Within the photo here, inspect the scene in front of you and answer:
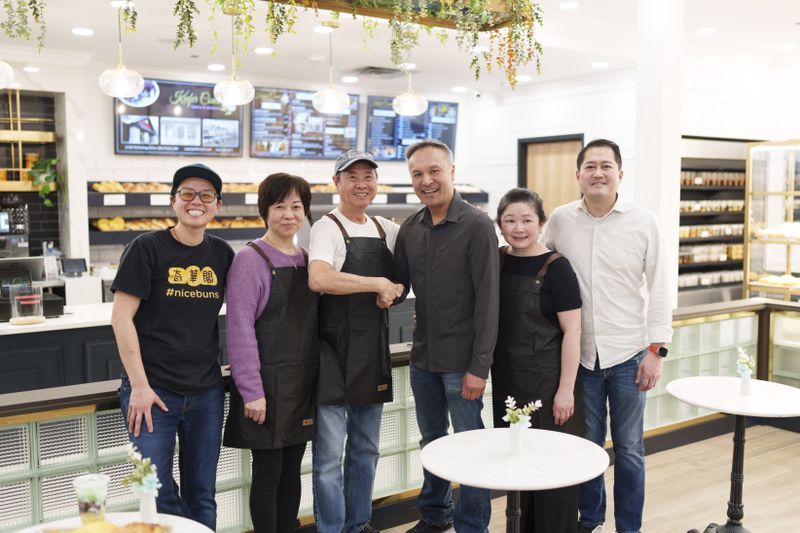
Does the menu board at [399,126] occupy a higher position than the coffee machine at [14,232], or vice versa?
the menu board at [399,126]

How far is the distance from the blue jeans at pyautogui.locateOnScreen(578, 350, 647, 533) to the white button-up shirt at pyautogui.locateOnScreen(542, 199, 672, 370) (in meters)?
0.06

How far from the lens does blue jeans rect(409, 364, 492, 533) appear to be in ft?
9.12

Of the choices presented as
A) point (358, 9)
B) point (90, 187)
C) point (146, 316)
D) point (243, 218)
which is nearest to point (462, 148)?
point (243, 218)

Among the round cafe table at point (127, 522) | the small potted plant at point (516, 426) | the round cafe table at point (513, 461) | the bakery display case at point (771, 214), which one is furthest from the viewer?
the bakery display case at point (771, 214)

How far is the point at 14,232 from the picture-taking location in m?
7.09

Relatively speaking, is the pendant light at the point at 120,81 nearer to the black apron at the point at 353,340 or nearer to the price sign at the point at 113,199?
the price sign at the point at 113,199

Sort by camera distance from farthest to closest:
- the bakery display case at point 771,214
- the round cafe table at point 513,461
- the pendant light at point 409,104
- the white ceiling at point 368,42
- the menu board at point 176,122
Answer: the menu board at point 176,122
the bakery display case at point 771,214
the pendant light at point 409,104
the white ceiling at point 368,42
the round cafe table at point 513,461

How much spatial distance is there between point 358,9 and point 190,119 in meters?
5.45

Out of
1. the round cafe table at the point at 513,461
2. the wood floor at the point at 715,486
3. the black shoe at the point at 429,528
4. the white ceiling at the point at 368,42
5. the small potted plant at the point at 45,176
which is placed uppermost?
the white ceiling at the point at 368,42

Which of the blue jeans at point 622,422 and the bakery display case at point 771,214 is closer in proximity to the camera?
the blue jeans at point 622,422

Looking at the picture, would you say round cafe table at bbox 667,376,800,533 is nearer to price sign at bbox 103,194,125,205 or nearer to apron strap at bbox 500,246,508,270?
apron strap at bbox 500,246,508,270

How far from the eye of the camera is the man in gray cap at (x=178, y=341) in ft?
7.42

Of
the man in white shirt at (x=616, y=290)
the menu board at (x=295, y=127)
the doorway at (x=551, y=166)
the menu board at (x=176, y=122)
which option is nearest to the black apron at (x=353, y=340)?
the man in white shirt at (x=616, y=290)

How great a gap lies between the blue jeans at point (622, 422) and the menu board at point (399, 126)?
623 centimetres
